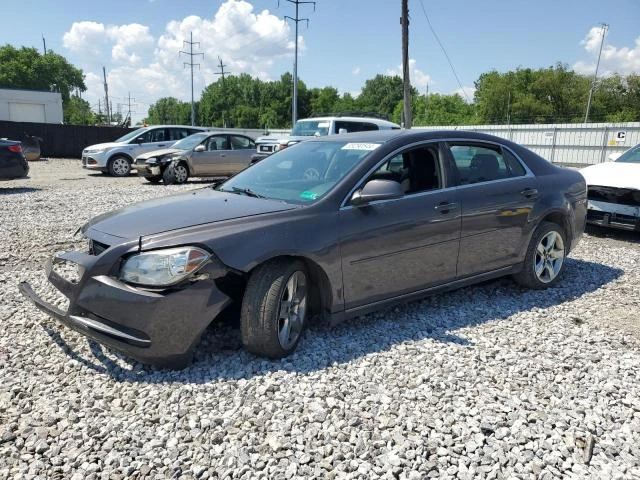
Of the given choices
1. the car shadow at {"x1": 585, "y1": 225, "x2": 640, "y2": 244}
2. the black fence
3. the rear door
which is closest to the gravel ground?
the rear door

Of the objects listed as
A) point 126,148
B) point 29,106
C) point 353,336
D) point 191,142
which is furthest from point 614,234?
point 29,106

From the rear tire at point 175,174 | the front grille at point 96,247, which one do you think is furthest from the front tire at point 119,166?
the front grille at point 96,247

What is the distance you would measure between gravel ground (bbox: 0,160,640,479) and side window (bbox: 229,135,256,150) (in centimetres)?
1192

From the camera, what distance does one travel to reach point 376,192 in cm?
369

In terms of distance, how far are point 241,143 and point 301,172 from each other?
12522 mm

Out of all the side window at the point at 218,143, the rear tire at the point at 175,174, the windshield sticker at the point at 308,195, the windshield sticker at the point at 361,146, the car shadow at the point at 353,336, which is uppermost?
the windshield sticker at the point at 361,146

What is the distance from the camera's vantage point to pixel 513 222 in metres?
4.80

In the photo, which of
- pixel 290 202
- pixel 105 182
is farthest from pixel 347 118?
pixel 290 202

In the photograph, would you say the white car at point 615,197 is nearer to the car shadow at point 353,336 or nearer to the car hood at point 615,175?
A: the car hood at point 615,175

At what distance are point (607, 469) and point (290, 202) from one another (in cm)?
247

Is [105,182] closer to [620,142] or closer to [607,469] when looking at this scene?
[607,469]

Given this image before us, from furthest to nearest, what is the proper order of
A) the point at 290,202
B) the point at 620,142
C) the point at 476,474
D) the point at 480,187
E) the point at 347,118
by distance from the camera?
the point at 620,142 → the point at 347,118 → the point at 480,187 → the point at 290,202 → the point at 476,474

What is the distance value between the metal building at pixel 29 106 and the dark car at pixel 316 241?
5537cm

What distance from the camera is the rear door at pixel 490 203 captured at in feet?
14.6
